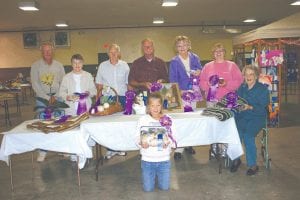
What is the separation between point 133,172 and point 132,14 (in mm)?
7177

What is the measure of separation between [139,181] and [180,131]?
2.37 feet

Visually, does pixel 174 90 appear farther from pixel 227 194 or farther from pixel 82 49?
pixel 82 49

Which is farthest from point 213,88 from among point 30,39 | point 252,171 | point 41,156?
point 30,39

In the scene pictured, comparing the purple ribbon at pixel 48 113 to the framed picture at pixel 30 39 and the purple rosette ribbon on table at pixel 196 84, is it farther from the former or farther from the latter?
the framed picture at pixel 30 39

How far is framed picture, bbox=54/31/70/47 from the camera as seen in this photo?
1419 cm

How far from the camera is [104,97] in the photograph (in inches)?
142

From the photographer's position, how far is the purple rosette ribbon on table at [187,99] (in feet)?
11.9

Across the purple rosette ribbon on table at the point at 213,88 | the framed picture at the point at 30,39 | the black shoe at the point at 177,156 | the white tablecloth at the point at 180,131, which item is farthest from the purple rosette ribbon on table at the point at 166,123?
the framed picture at the point at 30,39

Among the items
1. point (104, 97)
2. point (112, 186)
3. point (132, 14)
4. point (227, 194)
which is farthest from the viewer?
point (132, 14)

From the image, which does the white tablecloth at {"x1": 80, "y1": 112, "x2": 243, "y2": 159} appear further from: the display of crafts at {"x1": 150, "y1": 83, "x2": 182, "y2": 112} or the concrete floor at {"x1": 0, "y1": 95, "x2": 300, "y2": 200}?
the concrete floor at {"x1": 0, "y1": 95, "x2": 300, "y2": 200}

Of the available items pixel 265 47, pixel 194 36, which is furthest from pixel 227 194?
pixel 194 36

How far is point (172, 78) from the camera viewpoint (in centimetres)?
404

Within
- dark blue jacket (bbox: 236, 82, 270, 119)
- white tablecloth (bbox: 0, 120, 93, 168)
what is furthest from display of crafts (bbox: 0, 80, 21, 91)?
dark blue jacket (bbox: 236, 82, 270, 119)

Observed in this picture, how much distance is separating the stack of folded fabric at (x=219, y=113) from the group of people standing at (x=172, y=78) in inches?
10.2
